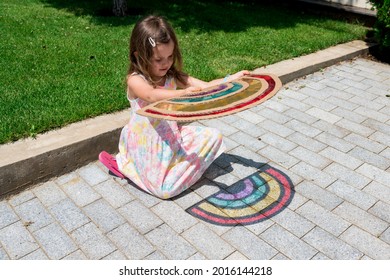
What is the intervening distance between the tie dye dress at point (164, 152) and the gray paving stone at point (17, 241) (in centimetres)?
106

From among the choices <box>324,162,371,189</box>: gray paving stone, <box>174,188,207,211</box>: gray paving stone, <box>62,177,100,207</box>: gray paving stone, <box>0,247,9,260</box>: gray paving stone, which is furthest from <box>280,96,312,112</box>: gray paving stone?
<box>0,247,9,260</box>: gray paving stone

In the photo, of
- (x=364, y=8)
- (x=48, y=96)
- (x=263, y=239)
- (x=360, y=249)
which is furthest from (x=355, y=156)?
(x=364, y=8)

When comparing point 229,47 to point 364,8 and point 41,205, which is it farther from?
point 41,205

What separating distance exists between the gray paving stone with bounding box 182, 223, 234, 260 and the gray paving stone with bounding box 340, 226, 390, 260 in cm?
104

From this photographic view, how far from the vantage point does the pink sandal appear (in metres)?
4.27

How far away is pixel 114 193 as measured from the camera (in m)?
4.10

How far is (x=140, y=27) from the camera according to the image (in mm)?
3465

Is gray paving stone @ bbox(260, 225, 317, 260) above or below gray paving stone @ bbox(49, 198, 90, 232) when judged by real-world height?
above

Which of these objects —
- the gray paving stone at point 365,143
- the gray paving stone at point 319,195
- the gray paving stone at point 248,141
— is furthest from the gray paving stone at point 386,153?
the gray paving stone at point 248,141

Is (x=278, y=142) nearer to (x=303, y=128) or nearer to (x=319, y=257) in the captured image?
(x=303, y=128)

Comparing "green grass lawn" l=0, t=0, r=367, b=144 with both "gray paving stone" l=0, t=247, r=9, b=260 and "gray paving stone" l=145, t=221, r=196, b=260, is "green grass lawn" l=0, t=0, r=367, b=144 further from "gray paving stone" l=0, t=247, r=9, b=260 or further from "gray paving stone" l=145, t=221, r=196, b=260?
"gray paving stone" l=145, t=221, r=196, b=260

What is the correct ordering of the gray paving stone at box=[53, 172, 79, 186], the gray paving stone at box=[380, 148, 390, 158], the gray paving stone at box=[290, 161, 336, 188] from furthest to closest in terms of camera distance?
the gray paving stone at box=[380, 148, 390, 158]
the gray paving stone at box=[290, 161, 336, 188]
the gray paving stone at box=[53, 172, 79, 186]

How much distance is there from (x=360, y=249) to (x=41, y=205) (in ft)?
9.42

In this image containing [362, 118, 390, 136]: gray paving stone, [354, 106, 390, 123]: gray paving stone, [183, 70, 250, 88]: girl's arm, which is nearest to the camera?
[183, 70, 250, 88]: girl's arm
